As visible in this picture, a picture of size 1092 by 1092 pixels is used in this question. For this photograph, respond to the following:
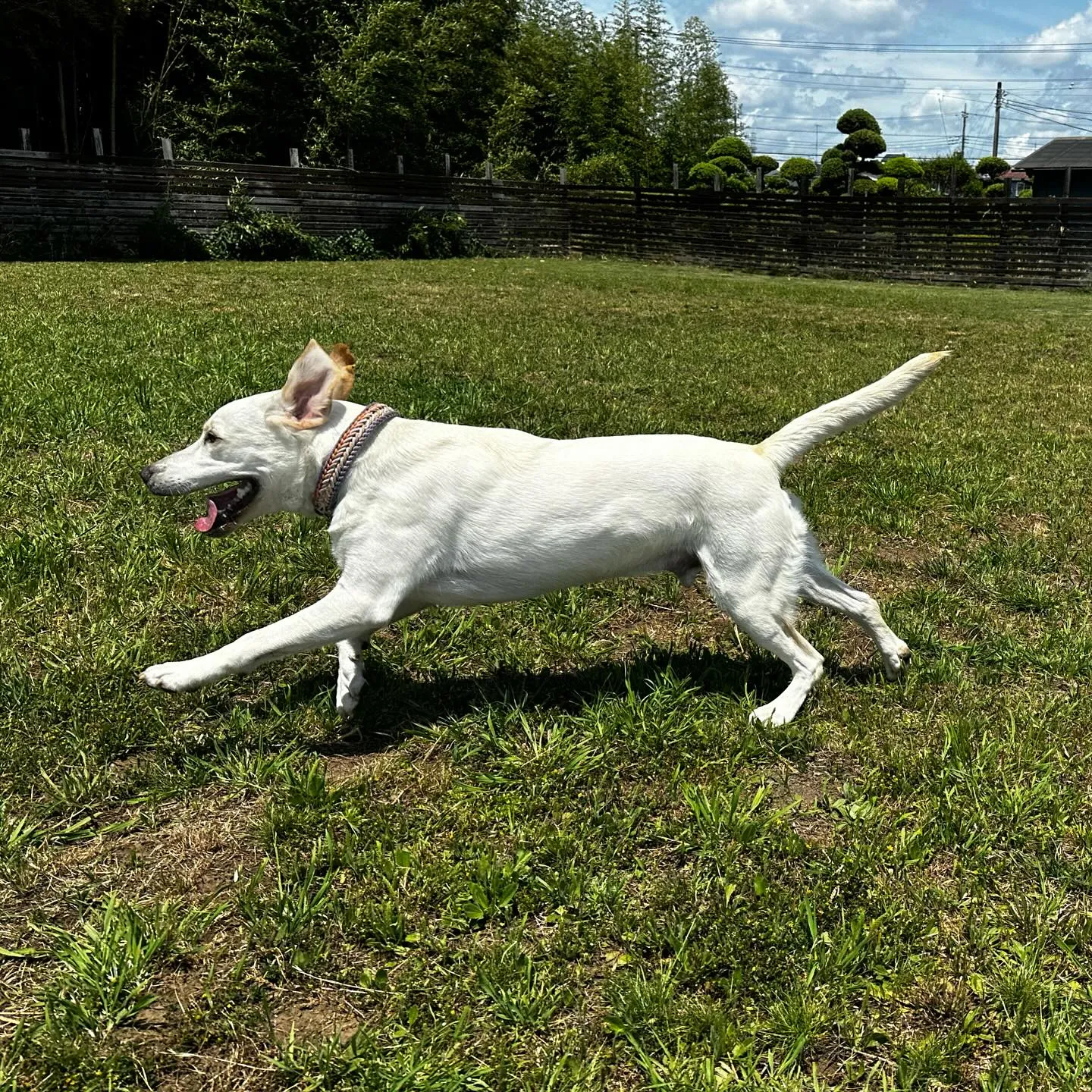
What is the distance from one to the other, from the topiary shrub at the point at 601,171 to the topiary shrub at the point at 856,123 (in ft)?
56.7

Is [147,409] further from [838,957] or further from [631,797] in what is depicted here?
[838,957]

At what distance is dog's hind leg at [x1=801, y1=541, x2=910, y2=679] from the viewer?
10.9ft

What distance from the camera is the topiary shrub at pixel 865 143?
43.0 metres

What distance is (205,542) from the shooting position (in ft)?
13.9

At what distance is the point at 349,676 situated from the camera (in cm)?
313

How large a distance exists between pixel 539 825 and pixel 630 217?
25.2 meters

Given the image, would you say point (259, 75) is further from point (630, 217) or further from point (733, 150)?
point (733, 150)

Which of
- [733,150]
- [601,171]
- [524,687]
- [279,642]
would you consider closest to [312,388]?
[279,642]

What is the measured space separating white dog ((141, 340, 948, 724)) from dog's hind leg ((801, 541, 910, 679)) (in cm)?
17

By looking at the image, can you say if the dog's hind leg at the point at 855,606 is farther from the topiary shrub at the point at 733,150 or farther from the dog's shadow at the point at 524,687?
the topiary shrub at the point at 733,150

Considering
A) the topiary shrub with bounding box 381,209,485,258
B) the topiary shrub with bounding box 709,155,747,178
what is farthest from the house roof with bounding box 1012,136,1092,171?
A: the topiary shrub with bounding box 381,209,485,258

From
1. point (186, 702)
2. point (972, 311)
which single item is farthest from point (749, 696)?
point (972, 311)

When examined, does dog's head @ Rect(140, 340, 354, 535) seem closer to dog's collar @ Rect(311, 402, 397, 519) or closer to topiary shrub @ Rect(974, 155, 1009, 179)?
dog's collar @ Rect(311, 402, 397, 519)

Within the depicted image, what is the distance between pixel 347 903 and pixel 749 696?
1.60m
